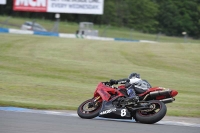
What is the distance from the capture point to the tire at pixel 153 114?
10.0 meters

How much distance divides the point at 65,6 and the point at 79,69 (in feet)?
82.8

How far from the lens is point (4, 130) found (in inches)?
334

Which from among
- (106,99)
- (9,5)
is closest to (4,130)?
(106,99)

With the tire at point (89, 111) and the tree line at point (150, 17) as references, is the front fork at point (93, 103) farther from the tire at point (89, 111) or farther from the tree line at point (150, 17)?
the tree line at point (150, 17)

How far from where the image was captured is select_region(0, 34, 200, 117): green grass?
590 inches

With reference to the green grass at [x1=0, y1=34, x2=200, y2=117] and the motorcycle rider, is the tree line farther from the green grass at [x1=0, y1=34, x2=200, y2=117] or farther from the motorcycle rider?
the motorcycle rider

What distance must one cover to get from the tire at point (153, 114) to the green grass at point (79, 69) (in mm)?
2710

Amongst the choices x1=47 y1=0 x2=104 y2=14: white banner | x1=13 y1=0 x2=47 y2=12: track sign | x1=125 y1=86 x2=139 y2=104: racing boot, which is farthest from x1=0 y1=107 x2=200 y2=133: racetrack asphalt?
x1=13 y1=0 x2=47 y2=12: track sign

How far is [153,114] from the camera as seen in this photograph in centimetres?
1023

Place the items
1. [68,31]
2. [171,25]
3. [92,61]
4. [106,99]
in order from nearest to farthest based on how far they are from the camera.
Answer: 1. [106,99]
2. [92,61]
3. [68,31]
4. [171,25]

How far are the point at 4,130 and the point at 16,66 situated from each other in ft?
46.3

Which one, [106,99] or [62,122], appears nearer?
[62,122]

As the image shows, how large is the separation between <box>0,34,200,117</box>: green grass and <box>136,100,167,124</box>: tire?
2.71 meters

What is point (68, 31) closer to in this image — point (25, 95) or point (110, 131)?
point (25, 95)
